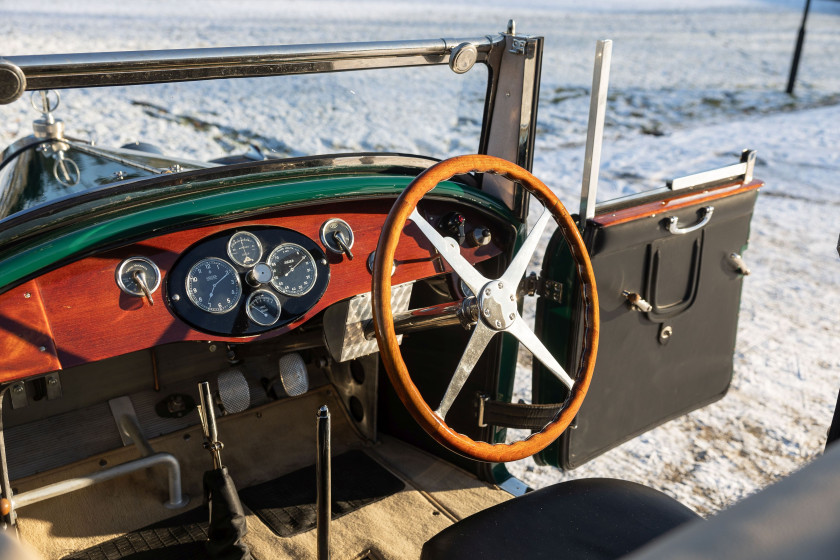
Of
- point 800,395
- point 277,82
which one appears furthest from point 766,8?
point 800,395

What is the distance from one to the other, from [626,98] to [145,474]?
27.9 ft

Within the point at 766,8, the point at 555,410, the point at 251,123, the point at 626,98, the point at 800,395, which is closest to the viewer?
the point at 555,410

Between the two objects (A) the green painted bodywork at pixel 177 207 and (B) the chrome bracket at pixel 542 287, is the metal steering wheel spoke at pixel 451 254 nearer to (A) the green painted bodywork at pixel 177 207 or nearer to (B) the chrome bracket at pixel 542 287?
(A) the green painted bodywork at pixel 177 207

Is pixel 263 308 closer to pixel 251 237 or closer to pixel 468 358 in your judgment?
pixel 251 237

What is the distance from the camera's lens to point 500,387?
8.38 feet

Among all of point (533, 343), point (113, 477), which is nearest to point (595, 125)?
point (533, 343)

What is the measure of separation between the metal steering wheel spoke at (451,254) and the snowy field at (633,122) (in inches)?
27.2

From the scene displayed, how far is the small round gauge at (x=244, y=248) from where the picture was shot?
1.98 meters

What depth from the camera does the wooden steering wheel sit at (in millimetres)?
1702

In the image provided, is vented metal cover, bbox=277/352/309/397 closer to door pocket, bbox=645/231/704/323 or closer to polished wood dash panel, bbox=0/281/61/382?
polished wood dash panel, bbox=0/281/61/382

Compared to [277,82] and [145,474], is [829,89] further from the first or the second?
[145,474]

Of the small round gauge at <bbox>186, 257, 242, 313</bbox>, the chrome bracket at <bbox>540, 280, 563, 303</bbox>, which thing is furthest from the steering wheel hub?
the small round gauge at <bbox>186, 257, 242, 313</bbox>

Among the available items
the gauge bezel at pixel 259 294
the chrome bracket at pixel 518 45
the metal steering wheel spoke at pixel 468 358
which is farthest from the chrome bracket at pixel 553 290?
the gauge bezel at pixel 259 294

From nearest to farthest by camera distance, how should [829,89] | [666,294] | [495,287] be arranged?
[495,287] → [666,294] → [829,89]
